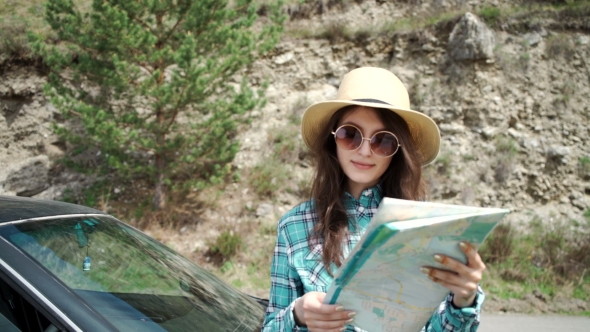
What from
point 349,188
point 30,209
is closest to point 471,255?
point 349,188

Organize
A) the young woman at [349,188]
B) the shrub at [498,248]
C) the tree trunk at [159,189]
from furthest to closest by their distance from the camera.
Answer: the tree trunk at [159,189]
the shrub at [498,248]
the young woman at [349,188]

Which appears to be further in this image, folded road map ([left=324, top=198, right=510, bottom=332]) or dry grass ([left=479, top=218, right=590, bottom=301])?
dry grass ([left=479, top=218, right=590, bottom=301])

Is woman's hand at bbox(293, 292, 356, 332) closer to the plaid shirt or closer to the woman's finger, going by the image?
the plaid shirt

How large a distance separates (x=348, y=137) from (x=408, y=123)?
0.37 metres

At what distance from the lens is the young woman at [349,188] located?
1376 millimetres

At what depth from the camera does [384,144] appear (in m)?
1.53

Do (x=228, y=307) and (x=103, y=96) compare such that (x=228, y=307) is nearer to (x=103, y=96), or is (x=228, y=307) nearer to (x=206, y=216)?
(x=206, y=216)

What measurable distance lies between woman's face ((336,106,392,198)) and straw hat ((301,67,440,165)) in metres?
0.06

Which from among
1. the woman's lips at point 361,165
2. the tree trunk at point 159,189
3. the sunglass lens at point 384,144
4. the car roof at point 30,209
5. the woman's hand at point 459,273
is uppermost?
the sunglass lens at point 384,144

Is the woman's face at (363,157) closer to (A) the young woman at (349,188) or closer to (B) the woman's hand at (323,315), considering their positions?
(A) the young woman at (349,188)

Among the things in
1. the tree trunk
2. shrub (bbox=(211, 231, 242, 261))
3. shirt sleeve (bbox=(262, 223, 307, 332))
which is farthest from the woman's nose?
the tree trunk

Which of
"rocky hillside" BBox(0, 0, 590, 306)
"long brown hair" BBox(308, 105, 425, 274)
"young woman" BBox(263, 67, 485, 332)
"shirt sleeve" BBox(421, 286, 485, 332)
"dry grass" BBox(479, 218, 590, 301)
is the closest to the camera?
"shirt sleeve" BBox(421, 286, 485, 332)

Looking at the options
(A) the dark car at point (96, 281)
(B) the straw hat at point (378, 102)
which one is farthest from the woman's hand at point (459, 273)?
(A) the dark car at point (96, 281)

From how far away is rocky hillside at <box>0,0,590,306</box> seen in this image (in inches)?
339
